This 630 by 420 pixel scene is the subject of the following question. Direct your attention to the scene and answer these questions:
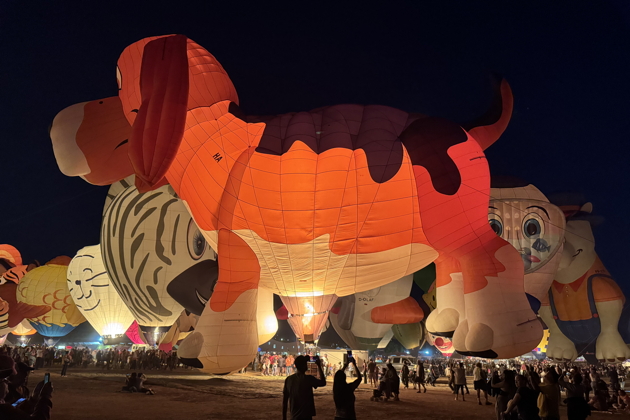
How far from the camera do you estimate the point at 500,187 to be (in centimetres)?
1356

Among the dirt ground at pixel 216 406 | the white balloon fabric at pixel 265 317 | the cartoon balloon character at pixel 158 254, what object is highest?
the cartoon balloon character at pixel 158 254

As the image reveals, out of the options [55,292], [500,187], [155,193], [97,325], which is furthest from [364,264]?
[55,292]

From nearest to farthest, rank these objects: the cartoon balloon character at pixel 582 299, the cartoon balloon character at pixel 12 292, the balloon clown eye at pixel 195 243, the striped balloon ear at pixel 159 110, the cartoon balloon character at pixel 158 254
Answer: the striped balloon ear at pixel 159 110 < the cartoon balloon character at pixel 158 254 < the balloon clown eye at pixel 195 243 < the cartoon balloon character at pixel 582 299 < the cartoon balloon character at pixel 12 292

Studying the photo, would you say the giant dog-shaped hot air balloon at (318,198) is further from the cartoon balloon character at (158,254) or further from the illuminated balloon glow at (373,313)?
the illuminated balloon glow at (373,313)

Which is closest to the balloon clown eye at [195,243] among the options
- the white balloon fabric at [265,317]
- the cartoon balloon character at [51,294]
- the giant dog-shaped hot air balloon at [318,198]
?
the white balloon fabric at [265,317]

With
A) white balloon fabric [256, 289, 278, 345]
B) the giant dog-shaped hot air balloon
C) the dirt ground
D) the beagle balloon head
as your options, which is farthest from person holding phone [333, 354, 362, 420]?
white balloon fabric [256, 289, 278, 345]

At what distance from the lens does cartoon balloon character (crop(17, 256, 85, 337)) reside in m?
20.4

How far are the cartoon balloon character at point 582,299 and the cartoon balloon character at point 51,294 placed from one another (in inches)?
Result: 774

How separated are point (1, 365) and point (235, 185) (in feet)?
12.5

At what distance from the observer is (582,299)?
601 inches

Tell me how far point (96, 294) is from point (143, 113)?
1299 centimetres

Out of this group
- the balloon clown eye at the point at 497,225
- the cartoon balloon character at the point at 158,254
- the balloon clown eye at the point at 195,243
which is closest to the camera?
the cartoon balloon character at the point at 158,254

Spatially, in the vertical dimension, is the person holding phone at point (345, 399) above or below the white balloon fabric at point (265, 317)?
below

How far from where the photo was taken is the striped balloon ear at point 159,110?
5918 millimetres
